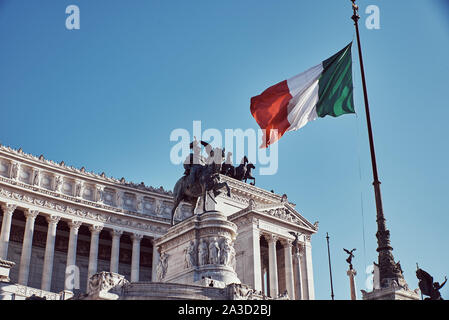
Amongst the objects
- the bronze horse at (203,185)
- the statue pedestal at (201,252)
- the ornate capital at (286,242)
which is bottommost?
the statue pedestal at (201,252)

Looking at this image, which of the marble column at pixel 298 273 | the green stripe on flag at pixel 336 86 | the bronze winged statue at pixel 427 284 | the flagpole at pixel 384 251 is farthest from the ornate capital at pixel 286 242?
the flagpole at pixel 384 251

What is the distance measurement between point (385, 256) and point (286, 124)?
33.7 ft

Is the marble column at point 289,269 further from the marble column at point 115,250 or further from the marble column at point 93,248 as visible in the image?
the marble column at point 93,248

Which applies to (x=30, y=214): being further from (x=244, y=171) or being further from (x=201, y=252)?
(x=201, y=252)

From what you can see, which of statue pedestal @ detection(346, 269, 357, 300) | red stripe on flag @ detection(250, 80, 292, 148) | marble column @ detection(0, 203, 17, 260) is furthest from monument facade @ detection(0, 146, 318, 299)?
red stripe on flag @ detection(250, 80, 292, 148)

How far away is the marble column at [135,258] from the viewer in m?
62.3

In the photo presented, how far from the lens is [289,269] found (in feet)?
211

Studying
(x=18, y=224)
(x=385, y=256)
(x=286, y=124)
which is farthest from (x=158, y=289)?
(x=18, y=224)

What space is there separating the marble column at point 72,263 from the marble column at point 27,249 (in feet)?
14.1

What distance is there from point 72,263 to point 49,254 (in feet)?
8.91

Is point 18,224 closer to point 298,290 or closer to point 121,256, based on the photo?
point 121,256

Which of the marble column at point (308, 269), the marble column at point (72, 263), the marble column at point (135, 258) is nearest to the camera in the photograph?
the marble column at point (72, 263)

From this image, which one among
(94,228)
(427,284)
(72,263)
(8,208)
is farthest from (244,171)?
(427,284)

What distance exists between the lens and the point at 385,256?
18688mm
